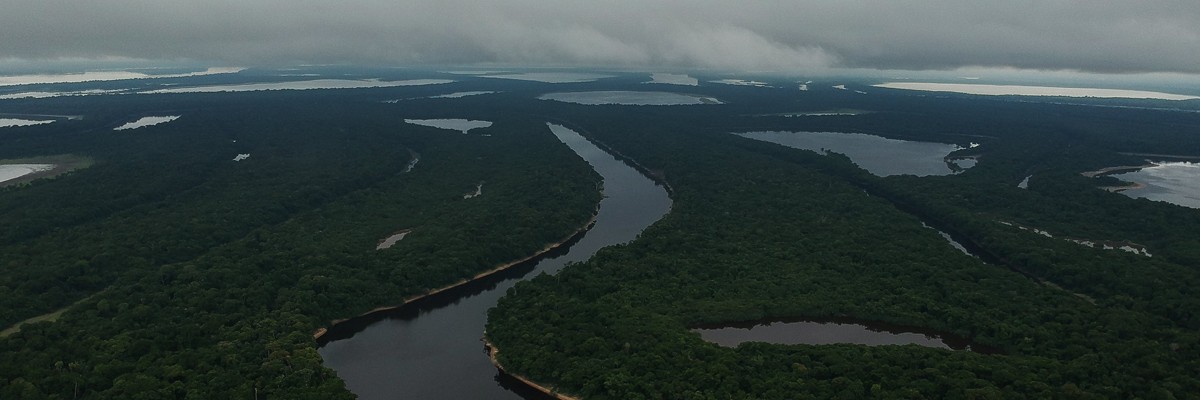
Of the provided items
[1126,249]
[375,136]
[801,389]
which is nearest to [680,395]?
[801,389]

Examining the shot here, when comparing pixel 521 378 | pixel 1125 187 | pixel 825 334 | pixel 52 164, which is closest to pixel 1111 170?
pixel 1125 187

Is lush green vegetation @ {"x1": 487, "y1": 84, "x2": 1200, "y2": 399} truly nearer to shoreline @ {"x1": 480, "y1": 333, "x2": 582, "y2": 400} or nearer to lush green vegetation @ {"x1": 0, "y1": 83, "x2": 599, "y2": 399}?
shoreline @ {"x1": 480, "y1": 333, "x2": 582, "y2": 400}

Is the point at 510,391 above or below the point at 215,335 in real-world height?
below

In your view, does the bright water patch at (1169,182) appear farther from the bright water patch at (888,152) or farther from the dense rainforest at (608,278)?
the bright water patch at (888,152)

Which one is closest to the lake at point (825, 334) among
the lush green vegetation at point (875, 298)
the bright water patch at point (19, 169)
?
the lush green vegetation at point (875, 298)

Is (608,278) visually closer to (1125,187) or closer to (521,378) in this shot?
(521,378)

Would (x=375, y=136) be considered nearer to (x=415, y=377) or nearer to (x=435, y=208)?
(x=435, y=208)
